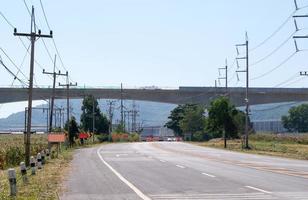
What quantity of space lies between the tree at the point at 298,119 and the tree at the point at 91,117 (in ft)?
241

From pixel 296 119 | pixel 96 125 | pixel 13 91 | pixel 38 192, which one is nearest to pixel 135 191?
pixel 38 192

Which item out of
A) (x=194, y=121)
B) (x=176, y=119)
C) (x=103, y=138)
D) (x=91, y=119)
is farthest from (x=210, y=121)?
(x=176, y=119)

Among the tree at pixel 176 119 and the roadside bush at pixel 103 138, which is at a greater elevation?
the tree at pixel 176 119

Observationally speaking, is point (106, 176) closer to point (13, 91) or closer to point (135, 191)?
point (135, 191)

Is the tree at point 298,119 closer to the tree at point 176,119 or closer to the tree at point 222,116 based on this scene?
the tree at point 176,119

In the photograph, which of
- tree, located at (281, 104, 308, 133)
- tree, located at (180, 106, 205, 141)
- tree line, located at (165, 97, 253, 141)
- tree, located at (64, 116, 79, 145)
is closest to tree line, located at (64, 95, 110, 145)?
tree, located at (180, 106, 205, 141)

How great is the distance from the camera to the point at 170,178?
24.2m

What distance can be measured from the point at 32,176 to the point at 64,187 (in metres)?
5.70

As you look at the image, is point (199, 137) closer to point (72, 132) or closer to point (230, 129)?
point (230, 129)

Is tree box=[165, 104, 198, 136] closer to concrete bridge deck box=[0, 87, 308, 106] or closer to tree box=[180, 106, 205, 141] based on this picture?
tree box=[180, 106, 205, 141]

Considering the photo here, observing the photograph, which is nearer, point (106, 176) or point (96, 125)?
point (106, 176)

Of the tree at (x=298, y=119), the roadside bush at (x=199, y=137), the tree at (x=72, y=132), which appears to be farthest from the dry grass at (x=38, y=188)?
the tree at (x=298, y=119)

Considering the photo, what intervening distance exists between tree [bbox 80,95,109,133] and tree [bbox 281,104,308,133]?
241 ft

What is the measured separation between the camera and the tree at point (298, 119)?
616 ft
